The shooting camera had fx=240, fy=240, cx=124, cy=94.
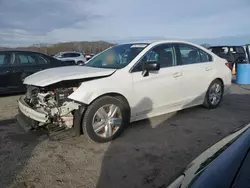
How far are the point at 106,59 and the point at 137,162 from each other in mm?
2312

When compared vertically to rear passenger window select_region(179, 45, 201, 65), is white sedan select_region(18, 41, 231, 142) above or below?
below

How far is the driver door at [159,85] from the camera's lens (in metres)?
4.18

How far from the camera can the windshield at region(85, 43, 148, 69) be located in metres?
4.31

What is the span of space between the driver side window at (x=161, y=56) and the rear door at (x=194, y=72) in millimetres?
188

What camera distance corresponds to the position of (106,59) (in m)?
4.81

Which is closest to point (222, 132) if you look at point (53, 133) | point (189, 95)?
point (189, 95)

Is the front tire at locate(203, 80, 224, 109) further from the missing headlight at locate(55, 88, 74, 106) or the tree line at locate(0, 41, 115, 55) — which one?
the tree line at locate(0, 41, 115, 55)

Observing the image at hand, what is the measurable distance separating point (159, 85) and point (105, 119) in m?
1.25

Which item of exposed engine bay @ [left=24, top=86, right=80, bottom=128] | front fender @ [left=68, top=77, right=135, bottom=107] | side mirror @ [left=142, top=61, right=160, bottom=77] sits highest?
side mirror @ [left=142, top=61, right=160, bottom=77]

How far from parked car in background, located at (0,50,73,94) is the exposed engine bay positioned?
403cm

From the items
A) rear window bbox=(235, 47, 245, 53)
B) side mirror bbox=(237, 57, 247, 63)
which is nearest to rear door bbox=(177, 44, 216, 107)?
side mirror bbox=(237, 57, 247, 63)

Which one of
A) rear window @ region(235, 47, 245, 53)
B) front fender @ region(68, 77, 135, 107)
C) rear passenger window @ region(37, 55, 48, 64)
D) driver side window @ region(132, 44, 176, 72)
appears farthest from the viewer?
rear window @ region(235, 47, 245, 53)

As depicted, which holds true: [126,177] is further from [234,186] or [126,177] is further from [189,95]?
[189,95]

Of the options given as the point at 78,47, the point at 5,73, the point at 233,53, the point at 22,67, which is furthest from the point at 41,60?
the point at 78,47
